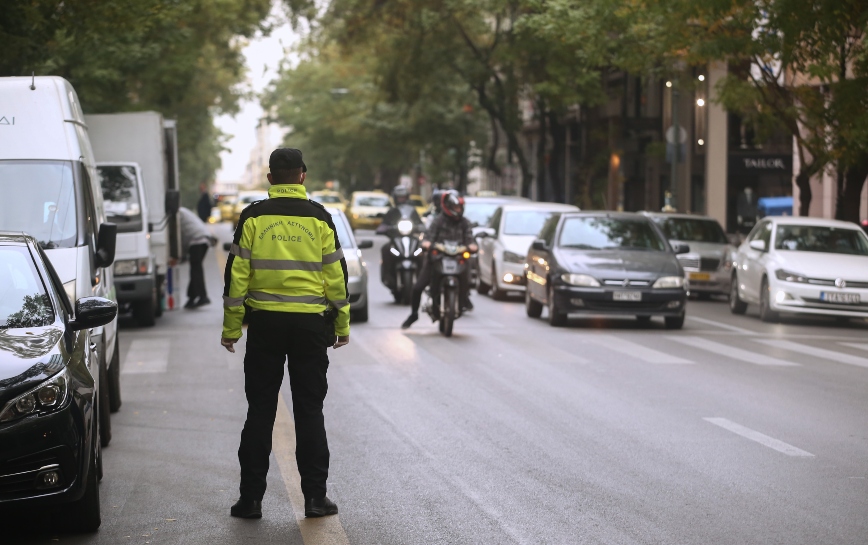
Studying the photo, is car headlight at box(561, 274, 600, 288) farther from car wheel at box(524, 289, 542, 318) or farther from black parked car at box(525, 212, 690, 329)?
car wheel at box(524, 289, 542, 318)

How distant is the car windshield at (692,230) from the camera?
26.2 m

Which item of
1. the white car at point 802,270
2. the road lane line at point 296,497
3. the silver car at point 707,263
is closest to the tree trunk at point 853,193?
the silver car at point 707,263

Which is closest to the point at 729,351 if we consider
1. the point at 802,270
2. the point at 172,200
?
the point at 802,270

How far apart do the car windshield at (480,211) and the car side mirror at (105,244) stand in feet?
55.4

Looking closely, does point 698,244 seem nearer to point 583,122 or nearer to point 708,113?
point 708,113

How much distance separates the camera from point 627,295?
17891 millimetres

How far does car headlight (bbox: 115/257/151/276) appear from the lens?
1823cm

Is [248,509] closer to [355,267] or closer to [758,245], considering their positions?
[355,267]

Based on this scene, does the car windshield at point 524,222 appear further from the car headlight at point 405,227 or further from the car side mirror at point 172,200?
the car side mirror at point 172,200

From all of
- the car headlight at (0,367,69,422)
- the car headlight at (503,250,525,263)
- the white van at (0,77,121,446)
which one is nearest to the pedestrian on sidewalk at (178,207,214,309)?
the car headlight at (503,250,525,263)

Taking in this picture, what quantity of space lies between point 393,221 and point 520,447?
12.9 metres

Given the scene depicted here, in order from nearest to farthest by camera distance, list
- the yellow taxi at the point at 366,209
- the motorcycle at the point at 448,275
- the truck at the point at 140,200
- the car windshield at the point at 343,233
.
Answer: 1. the motorcycle at the point at 448,275
2. the truck at the point at 140,200
3. the car windshield at the point at 343,233
4. the yellow taxi at the point at 366,209

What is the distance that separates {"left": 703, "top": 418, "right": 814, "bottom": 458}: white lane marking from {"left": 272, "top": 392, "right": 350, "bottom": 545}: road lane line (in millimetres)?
3018

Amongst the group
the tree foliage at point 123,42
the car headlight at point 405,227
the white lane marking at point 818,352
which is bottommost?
the white lane marking at point 818,352
